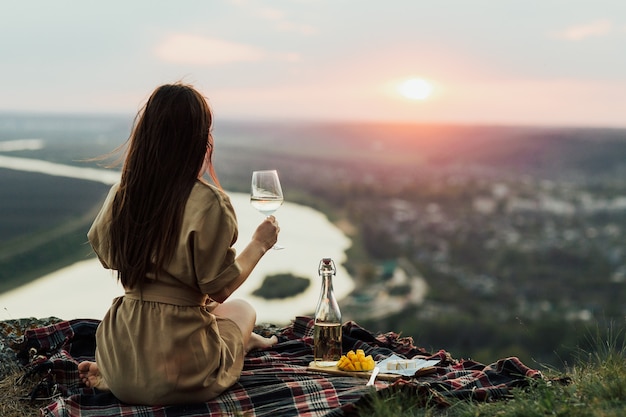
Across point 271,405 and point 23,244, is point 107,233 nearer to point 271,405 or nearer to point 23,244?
point 271,405

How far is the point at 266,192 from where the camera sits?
3.10 m

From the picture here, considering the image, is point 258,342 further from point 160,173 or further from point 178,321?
point 160,173

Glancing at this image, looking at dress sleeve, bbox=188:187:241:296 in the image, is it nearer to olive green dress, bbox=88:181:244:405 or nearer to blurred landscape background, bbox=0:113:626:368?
olive green dress, bbox=88:181:244:405

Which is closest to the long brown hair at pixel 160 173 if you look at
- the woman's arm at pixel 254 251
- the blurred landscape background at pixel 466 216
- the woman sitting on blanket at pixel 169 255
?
the woman sitting on blanket at pixel 169 255

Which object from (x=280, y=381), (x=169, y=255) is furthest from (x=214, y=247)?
(x=280, y=381)

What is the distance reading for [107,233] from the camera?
9.77ft

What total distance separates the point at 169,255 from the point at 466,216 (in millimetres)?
37542

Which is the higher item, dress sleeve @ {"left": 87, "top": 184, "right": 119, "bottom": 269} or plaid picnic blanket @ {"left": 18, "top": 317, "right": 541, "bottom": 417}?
dress sleeve @ {"left": 87, "top": 184, "right": 119, "bottom": 269}

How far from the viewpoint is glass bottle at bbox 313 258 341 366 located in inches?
130

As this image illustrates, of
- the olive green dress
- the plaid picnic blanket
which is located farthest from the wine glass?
the plaid picnic blanket

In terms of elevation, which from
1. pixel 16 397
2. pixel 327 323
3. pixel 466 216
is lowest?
pixel 466 216

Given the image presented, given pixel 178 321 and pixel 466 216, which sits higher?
pixel 178 321

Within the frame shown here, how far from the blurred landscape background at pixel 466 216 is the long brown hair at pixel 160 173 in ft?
34.0

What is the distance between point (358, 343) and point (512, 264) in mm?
38392
